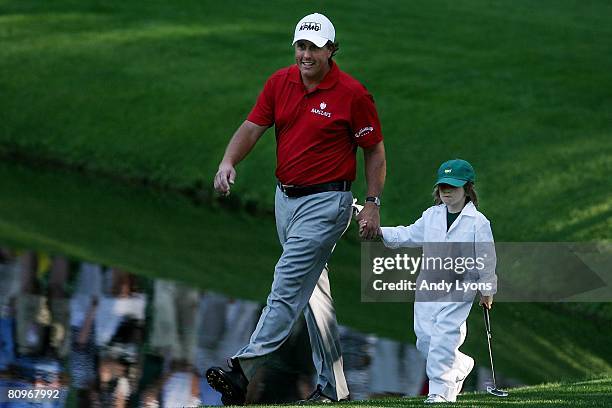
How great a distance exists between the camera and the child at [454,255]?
803 cm

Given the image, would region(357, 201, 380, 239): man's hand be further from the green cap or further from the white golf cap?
the white golf cap

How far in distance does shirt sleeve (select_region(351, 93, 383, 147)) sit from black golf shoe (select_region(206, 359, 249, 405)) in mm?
1475

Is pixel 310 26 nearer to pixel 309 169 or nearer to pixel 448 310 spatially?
pixel 309 169

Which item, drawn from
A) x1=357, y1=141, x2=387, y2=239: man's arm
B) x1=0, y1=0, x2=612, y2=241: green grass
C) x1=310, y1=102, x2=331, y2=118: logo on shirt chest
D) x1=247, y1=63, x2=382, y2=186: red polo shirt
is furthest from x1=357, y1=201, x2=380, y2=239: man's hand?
x1=0, y1=0, x2=612, y2=241: green grass

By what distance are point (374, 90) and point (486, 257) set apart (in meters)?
15.0

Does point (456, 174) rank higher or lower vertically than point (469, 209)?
higher

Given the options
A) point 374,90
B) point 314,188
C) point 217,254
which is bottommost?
point 314,188

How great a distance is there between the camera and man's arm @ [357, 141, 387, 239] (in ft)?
27.3

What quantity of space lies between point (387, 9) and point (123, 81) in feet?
24.6

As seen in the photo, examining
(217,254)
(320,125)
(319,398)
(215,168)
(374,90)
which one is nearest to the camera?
(320,125)

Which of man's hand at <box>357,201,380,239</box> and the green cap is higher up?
the green cap

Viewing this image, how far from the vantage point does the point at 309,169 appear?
8328 mm

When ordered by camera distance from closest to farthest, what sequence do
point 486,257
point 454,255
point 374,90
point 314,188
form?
point 486,257
point 454,255
point 314,188
point 374,90

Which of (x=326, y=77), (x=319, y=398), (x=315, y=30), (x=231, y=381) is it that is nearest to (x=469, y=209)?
(x=326, y=77)
